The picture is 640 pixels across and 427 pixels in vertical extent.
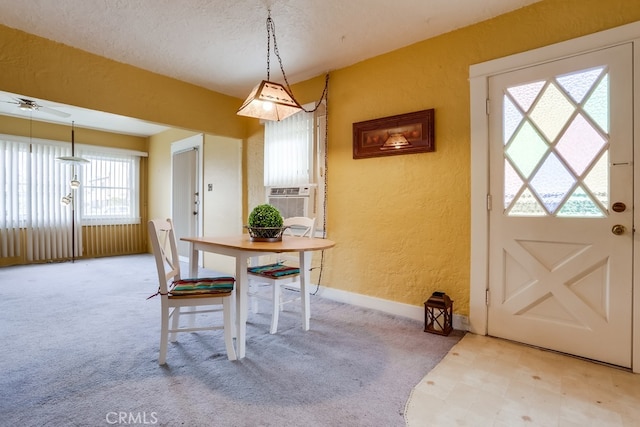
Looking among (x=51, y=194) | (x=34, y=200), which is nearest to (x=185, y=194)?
(x=51, y=194)

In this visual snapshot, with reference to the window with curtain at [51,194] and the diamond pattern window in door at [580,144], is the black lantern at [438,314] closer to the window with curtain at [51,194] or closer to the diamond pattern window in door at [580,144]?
the diamond pattern window in door at [580,144]

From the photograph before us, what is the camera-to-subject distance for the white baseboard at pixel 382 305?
2.55 m

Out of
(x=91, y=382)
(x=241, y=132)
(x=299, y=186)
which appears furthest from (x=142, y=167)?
(x=91, y=382)

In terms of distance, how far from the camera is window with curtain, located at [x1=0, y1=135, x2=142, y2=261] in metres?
5.00

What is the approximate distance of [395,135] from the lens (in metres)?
2.88

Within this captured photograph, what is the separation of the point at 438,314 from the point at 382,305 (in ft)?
1.91

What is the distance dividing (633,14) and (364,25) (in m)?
1.72

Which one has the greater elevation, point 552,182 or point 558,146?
point 558,146

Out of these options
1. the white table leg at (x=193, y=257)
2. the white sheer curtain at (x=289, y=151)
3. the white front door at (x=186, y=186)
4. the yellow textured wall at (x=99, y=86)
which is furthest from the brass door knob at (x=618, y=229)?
the white front door at (x=186, y=186)

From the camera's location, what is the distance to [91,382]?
174 centimetres

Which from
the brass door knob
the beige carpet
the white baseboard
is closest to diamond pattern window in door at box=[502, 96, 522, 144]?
the brass door knob

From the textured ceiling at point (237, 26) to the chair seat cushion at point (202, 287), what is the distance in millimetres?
2031

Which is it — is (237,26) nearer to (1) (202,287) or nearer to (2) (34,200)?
(1) (202,287)

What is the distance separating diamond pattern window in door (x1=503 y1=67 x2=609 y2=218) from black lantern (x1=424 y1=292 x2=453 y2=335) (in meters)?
0.85
